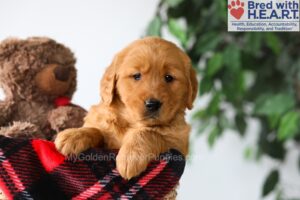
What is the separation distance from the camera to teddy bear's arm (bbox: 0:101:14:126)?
97cm

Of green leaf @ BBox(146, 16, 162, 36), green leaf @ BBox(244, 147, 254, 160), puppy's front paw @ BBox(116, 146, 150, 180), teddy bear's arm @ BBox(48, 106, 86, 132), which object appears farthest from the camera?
green leaf @ BBox(244, 147, 254, 160)

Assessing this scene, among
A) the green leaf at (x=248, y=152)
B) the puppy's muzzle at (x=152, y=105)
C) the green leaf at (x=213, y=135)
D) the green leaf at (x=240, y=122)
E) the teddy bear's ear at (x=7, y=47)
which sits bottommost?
the green leaf at (x=248, y=152)

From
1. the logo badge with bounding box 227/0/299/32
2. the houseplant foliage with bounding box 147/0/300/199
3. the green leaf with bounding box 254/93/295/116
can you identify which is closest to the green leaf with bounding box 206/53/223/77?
the houseplant foliage with bounding box 147/0/300/199

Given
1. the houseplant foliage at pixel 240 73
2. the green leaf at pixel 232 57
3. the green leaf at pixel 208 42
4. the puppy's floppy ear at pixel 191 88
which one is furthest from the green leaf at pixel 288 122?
the puppy's floppy ear at pixel 191 88

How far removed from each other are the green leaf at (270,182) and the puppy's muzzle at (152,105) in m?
1.28

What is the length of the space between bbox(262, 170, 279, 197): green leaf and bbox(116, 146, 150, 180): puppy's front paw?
1319mm

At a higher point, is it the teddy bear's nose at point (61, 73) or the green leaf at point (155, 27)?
the green leaf at point (155, 27)

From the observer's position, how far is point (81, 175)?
69cm

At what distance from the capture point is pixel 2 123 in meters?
0.98

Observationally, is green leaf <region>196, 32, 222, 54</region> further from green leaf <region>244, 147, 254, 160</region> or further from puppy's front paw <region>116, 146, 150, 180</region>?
puppy's front paw <region>116, 146, 150, 180</region>

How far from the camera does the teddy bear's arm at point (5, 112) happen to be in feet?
3.20

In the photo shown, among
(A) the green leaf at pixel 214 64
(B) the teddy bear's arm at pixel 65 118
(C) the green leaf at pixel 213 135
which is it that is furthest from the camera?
(C) the green leaf at pixel 213 135

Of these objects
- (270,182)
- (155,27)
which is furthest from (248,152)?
(155,27)

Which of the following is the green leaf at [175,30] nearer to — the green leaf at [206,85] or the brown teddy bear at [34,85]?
the green leaf at [206,85]
